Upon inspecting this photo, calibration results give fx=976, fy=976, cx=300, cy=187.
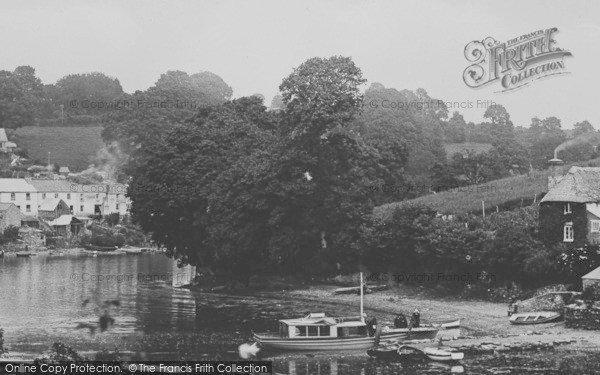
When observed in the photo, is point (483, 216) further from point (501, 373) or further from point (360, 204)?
point (501, 373)

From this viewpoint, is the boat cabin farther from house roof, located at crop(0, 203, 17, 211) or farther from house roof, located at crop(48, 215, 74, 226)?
house roof, located at crop(48, 215, 74, 226)

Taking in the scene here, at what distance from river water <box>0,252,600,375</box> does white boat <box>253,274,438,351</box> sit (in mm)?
674

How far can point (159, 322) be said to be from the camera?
65.2m

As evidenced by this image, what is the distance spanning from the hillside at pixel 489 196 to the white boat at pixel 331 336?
27.0 m

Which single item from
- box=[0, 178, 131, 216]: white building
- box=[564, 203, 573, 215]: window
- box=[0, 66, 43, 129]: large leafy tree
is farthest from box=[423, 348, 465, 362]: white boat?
box=[0, 66, 43, 129]: large leafy tree

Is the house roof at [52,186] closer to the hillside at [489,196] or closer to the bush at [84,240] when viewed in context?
the bush at [84,240]

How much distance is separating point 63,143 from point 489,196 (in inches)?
4449

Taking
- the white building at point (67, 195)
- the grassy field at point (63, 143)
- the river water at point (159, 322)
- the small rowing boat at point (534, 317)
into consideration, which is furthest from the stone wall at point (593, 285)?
the grassy field at point (63, 143)

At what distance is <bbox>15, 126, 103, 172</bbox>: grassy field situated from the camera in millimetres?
178250

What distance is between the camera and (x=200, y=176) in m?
91.8

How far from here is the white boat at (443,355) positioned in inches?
2002

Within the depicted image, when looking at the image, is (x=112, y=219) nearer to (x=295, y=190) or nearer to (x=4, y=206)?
(x=4, y=206)

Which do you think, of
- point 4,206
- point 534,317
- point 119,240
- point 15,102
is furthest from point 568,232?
point 15,102

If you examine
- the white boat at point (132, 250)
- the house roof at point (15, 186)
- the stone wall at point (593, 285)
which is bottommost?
the stone wall at point (593, 285)
